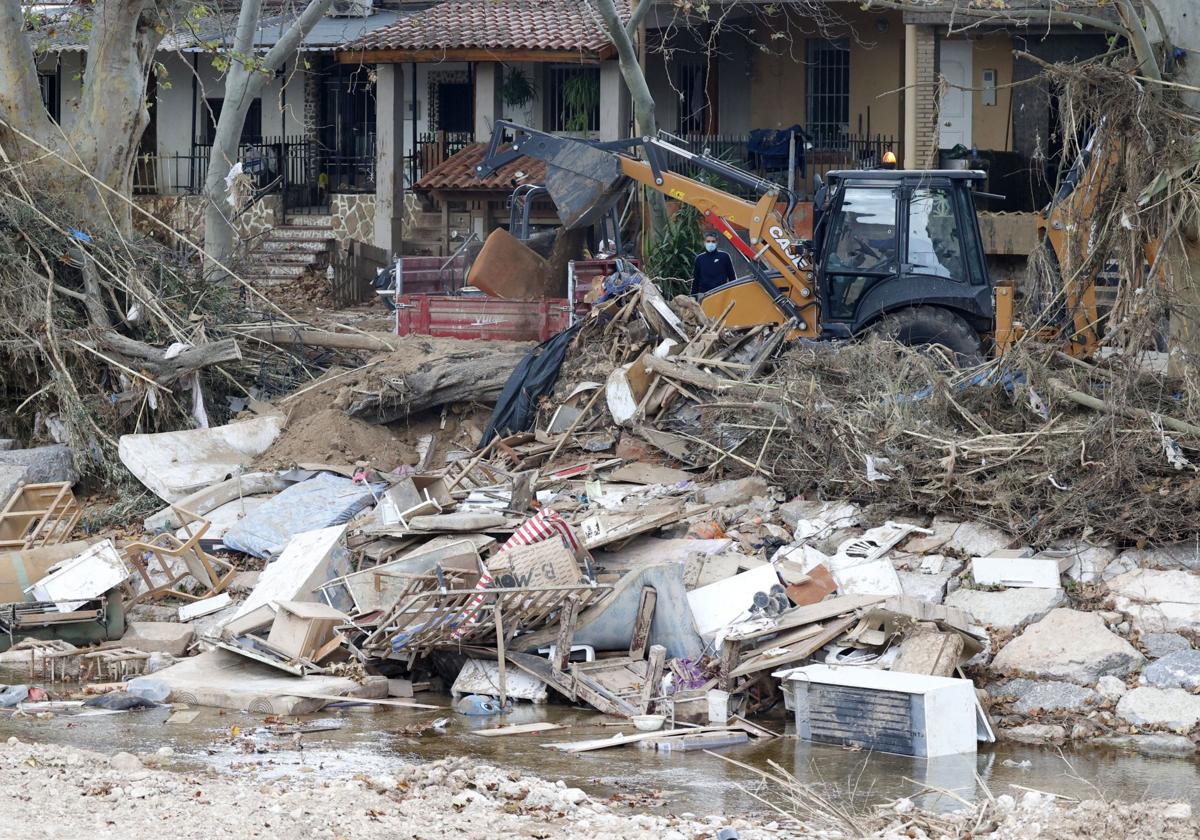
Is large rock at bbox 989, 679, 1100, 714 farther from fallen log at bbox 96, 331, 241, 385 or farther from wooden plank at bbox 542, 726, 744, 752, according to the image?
fallen log at bbox 96, 331, 241, 385

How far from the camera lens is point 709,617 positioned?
1031 cm

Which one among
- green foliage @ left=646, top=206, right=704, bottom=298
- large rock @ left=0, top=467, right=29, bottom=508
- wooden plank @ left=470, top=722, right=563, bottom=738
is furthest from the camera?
green foliage @ left=646, top=206, right=704, bottom=298

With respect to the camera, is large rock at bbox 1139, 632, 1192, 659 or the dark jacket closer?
large rock at bbox 1139, 632, 1192, 659

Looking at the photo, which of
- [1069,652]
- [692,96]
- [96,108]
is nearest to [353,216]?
[692,96]

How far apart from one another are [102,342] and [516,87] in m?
12.3

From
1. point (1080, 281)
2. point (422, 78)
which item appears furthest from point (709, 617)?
point (422, 78)

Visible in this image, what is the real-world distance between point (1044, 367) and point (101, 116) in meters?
10.7

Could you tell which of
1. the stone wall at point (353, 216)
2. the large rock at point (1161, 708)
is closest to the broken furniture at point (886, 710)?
the large rock at point (1161, 708)

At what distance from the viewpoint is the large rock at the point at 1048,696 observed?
9.37 meters

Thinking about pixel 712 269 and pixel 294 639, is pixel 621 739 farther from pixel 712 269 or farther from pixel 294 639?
pixel 712 269

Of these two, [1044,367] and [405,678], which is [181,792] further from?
[1044,367]

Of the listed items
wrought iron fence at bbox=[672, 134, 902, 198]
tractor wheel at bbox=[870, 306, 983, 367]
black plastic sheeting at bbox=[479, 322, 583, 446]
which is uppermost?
wrought iron fence at bbox=[672, 134, 902, 198]

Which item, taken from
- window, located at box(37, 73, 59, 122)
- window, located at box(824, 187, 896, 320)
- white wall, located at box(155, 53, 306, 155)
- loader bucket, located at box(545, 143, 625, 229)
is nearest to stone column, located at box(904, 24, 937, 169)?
loader bucket, located at box(545, 143, 625, 229)

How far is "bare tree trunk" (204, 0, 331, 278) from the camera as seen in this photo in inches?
741
